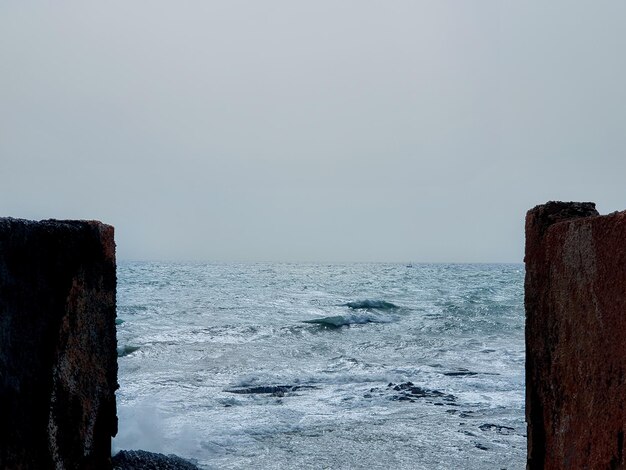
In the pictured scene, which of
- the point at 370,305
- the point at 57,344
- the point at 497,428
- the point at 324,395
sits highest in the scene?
the point at 57,344

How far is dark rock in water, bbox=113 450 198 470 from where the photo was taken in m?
4.51

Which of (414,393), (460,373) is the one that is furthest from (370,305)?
(414,393)

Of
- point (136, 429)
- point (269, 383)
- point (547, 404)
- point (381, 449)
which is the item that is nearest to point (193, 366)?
point (269, 383)

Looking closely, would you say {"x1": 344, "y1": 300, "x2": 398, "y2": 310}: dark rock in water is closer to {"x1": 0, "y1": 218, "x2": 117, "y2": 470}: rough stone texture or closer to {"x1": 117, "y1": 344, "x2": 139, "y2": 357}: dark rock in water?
{"x1": 117, "y1": 344, "x2": 139, "y2": 357}: dark rock in water

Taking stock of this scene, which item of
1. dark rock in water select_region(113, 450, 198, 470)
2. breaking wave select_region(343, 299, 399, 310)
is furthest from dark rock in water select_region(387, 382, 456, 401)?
breaking wave select_region(343, 299, 399, 310)

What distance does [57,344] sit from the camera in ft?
6.31

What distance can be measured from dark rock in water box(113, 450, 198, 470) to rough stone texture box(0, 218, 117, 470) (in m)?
2.38

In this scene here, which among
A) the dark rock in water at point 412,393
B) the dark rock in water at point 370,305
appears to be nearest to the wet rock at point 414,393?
the dark rock in water at point 412,393

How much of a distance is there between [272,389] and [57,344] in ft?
22.1

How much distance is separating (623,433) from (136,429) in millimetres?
5332

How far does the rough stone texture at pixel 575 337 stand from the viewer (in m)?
1.51

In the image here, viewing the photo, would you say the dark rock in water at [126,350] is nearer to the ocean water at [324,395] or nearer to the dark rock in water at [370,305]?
the ocean water at [324,395]

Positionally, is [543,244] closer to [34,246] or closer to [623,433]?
[623,433]

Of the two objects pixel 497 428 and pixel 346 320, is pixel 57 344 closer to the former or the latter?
pixel 497 428
